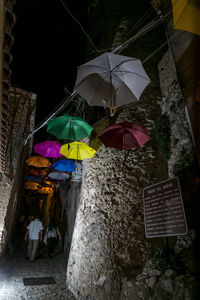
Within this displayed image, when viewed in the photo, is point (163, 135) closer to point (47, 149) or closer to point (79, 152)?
point (79, 152)

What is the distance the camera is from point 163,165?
5.95 meters

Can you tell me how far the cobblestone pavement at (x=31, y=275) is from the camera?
564 cm

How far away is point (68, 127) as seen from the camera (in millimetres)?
6613

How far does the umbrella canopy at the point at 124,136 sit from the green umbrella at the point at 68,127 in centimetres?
126

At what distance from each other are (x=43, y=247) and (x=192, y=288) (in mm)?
10473

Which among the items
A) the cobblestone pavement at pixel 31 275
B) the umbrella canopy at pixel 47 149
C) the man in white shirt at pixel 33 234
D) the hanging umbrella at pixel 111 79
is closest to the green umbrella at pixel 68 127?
the hanging umbrella at pixel 111 79

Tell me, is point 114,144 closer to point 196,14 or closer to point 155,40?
point 196,14

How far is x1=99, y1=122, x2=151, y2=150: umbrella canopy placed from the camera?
5445 millimetres

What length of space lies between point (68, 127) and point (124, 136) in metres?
2.06

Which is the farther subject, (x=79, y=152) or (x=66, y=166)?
(x=66, y=166)

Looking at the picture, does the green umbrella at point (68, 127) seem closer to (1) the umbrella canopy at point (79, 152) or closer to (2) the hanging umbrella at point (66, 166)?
(1) the umbrella canopy at point (79, 152)

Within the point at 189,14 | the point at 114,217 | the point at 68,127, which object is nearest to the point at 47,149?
the point at 68,127

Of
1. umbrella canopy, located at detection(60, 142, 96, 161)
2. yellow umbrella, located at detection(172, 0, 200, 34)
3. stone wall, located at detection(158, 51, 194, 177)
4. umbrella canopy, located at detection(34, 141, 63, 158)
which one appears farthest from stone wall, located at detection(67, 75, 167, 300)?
→ yellow umbrella, located at detection(172, 0, 200, 34)

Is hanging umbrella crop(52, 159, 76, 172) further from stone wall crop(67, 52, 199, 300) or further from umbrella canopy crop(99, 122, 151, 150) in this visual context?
umbrella canopy crop(99, 122, 151, 150)
